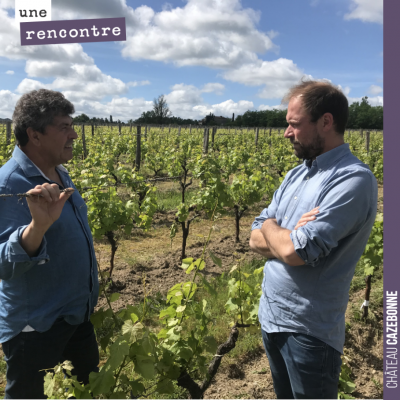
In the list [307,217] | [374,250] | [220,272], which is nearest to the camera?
[307,217]

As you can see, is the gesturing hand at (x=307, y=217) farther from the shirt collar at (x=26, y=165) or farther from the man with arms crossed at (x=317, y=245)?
the shirt collar at (x=26, y=165)

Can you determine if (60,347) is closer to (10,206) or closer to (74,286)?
(74,286)

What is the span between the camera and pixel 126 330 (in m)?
1.39

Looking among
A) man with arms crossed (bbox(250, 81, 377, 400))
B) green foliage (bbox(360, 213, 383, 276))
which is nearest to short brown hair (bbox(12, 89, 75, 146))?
man with arms crossed (bbox(250, 81, 377, 400))

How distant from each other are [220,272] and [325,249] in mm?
3776

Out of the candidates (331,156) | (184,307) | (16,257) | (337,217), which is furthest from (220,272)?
(16,257)

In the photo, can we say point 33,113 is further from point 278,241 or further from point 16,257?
point 278,241

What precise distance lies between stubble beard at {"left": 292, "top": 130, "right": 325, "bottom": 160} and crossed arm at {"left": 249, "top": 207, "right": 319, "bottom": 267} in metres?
0.32

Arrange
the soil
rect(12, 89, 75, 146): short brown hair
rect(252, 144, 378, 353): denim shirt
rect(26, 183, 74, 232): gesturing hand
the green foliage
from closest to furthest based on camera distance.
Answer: rect(26, 183, 74, 232): gesturing hand → rect(252, 144, 378, 353): denim shirt → rect(12, 89, 75, 146): short brown hair → the soil → the green foliage

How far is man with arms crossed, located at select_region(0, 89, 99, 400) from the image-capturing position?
5.03 ft

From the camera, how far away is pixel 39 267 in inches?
62.9

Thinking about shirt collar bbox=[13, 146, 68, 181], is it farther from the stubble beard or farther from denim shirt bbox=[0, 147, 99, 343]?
the stubble beard

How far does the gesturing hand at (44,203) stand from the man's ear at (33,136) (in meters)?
0.43

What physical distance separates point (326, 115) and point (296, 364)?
1.14 metres
